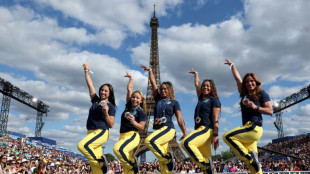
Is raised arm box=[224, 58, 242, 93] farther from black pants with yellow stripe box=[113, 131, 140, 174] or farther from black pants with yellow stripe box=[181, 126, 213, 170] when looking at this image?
black pants with yellow stripe box=[113, 131, 140, 174]

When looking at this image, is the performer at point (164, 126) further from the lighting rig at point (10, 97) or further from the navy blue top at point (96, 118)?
the lighting rig at point (10, 97)

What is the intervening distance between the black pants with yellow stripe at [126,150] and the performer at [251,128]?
1755mm

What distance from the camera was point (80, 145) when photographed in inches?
180

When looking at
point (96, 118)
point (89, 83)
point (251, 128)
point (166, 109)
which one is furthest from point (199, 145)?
point (89, 83)

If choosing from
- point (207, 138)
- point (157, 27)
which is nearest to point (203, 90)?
point (207, 138)

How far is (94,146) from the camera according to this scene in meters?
4.72

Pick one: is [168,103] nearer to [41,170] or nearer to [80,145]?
[80,145]

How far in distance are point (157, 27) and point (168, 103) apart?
61.4 metres

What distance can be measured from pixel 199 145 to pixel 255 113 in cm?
110

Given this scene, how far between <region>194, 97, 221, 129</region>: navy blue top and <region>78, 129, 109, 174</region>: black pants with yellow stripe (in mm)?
1877

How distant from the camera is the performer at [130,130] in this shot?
A: 464cm

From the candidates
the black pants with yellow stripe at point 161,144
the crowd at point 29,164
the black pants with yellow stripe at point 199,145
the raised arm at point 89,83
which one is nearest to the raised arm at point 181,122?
the black pants with yellow stripe at point 161,144

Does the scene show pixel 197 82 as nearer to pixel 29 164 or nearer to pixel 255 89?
pixel 255 89

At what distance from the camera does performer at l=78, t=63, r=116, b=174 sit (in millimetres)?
4645
